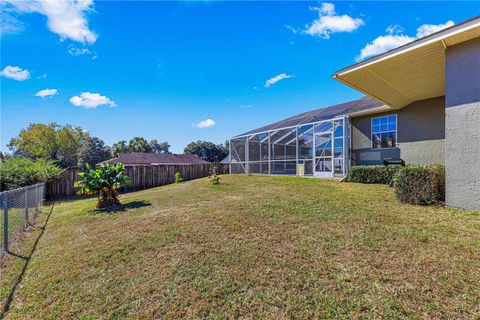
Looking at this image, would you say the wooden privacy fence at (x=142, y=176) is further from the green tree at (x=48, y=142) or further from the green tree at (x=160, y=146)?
the green tree at (x=160, y=146)

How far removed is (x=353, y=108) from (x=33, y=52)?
53.9ft

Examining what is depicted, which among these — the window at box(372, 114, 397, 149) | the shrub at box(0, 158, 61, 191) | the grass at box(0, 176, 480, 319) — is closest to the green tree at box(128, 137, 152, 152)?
the shrub at box(0, 158, 61, 191)

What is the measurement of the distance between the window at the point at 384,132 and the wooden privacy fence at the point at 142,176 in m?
11.9

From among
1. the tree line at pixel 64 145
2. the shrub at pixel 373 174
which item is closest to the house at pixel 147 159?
the tree line at pixel 64 145

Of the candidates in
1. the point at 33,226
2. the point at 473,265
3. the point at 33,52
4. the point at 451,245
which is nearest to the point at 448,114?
the point at 451,245

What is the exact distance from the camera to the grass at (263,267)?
2.09 metres

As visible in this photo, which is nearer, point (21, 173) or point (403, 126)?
point (21, 173)

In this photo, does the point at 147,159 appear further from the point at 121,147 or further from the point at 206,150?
the point at 206,150

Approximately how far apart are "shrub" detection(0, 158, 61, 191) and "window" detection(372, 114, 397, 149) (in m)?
16.5

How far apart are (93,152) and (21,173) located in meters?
37.4

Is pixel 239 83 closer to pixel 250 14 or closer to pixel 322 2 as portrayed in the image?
pixel 250 14

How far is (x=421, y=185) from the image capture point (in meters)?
5.33

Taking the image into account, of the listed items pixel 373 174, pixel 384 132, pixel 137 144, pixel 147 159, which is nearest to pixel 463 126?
pixel 373 174

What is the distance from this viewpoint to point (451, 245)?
3111 millimetres
